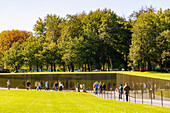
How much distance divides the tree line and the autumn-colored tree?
1204 cm

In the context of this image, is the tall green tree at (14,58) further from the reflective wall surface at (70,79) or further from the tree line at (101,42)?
the reflective wall surface at (70,79)

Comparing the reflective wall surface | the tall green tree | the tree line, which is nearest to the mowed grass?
the reflective wall surface

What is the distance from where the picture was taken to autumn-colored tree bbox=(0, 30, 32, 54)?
95.8m

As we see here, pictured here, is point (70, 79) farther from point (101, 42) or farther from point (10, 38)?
point (10, 38)

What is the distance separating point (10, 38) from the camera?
3826 inches

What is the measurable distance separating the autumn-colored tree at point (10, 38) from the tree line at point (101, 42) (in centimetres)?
1204

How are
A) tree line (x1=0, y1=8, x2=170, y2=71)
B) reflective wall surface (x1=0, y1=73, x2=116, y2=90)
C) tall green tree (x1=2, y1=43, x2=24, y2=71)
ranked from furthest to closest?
tall green tree (x1=2, y1=43, x2=24, y2=71) → tree line (x1=0, y1=8, x2=170, y2=71) → reflective wall surface (x1=0, y1=73, x2=116, y2=90)

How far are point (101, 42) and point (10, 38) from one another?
3940 cm

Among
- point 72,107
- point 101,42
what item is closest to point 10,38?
point 101,42

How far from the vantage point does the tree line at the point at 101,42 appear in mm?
66188

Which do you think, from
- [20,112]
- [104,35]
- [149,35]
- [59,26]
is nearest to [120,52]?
[104,35]

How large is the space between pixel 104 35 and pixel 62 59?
13576mm

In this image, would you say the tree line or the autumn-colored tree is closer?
the tree line

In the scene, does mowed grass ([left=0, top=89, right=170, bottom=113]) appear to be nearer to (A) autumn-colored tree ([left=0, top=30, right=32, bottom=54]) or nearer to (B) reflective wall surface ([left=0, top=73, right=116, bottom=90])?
(B) reflective wall surface ([left=0, top=73, right=116, bottom=90])
